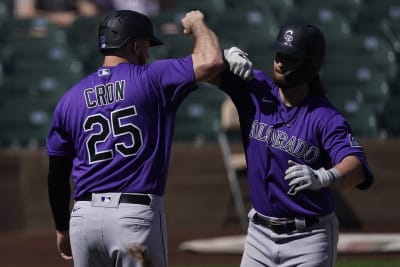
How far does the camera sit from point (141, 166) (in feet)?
15.1

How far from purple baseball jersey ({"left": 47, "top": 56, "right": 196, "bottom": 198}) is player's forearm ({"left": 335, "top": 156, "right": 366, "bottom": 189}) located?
0.84m

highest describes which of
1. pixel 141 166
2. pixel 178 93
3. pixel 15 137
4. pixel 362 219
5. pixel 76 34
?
pixel 178 93

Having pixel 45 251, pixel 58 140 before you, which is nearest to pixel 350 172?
pixel 58 140

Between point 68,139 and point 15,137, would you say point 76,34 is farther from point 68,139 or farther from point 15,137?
point 68,139

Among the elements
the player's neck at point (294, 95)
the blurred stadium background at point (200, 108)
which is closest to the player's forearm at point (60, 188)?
the player's neck at point (294, 95)

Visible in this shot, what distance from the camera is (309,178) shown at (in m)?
4.26

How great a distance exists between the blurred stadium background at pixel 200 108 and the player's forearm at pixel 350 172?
5813 mm

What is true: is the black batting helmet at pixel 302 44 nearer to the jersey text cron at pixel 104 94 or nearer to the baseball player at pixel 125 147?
the baseball player at pixel 125 147

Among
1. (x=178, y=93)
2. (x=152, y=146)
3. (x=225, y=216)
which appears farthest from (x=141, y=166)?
(x=225, y=216)

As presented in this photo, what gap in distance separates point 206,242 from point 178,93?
5761 mm

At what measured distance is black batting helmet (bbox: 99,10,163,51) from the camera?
15.7 ft

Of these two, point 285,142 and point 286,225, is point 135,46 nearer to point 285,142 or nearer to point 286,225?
point 285,142

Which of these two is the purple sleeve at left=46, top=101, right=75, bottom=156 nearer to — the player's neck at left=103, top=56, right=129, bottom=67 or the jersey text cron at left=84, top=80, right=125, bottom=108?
the jersey text cron at left=84, top=80, right=125, bottom=108

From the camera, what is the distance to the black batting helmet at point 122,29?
188 inches
